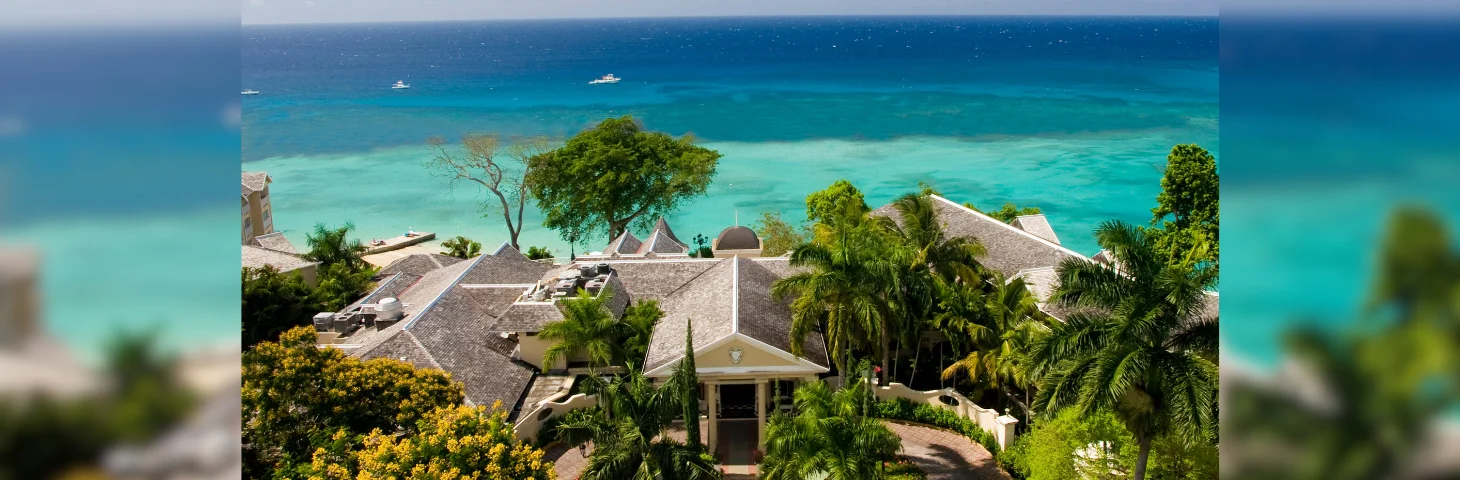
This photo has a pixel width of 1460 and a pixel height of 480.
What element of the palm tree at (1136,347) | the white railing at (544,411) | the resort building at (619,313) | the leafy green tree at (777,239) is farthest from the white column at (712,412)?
the leafy green tree at (777,239)

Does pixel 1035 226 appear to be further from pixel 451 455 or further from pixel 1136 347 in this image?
pixel 451 455

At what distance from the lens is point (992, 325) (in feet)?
69.0

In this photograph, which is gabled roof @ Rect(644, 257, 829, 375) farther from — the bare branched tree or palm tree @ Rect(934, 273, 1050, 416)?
the bare branched tree

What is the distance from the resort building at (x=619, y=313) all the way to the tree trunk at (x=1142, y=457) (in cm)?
482

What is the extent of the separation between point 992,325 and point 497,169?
111 ft

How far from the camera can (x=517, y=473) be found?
44.4 ft

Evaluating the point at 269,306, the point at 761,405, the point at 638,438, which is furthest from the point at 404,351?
the point at 638,438

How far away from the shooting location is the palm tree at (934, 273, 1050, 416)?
19.6 meters

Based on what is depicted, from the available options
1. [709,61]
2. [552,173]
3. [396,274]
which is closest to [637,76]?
[709,61]

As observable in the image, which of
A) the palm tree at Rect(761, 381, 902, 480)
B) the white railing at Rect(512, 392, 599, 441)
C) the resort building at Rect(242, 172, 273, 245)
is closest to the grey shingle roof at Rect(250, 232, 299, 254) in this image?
the resort building at Rect(242, 172, 273, 245)

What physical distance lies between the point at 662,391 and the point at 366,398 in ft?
14.9
